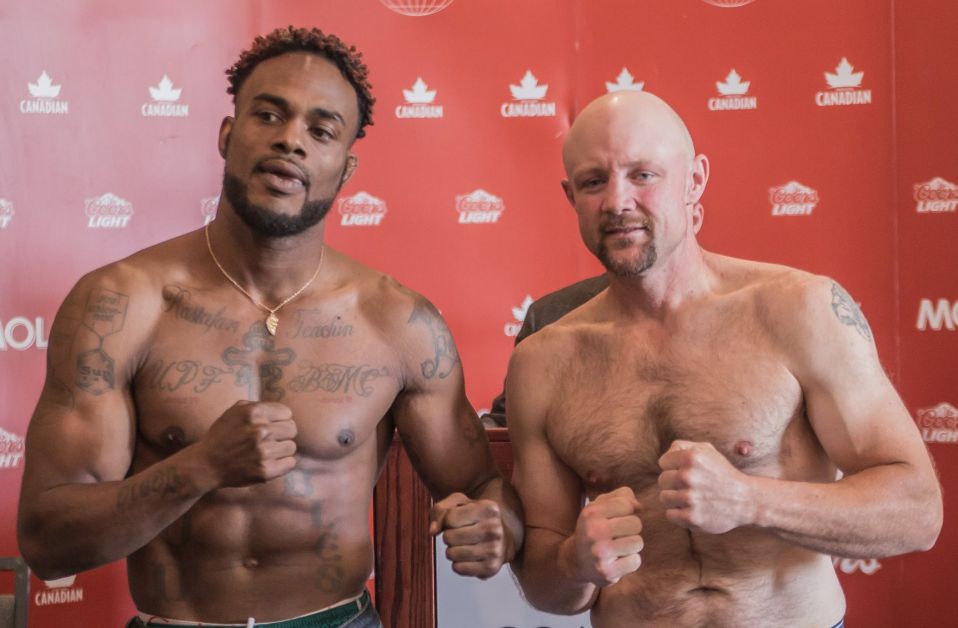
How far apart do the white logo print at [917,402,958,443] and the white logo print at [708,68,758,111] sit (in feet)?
4.33

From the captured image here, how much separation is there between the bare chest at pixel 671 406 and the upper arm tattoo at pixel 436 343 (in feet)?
0.76

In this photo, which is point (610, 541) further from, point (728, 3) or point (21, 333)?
point (728, 3)

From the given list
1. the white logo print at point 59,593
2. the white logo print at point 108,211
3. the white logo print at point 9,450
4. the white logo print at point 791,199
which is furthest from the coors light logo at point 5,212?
the white logo print at point 791,199

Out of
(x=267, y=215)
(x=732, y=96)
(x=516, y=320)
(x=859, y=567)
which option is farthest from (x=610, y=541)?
(x=732, y=96)

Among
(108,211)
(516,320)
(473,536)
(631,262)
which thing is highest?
(108,211)

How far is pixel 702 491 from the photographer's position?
5.48 ft

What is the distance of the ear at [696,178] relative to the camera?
2090 mm

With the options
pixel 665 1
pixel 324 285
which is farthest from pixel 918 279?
pixel 324 285

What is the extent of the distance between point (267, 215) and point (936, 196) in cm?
292

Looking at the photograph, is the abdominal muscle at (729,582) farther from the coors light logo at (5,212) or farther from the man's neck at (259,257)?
the coors light logo at (5,212)

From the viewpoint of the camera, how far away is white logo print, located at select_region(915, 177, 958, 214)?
4.03 m

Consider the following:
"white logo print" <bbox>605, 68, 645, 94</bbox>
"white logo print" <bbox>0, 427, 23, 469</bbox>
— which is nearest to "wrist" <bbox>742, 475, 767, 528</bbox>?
"white logo print" <bbox>605, 68, 645, 94</bbox>

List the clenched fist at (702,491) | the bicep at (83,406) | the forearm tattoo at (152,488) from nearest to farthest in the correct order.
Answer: the clenched fist at (702,491), the forearm tattoo at (152,488), the bicep at (83,406)

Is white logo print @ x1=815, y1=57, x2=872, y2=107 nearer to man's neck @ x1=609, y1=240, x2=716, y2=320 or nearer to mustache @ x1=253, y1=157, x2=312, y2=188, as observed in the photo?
man's neck @ x1=609, y1=240, x2=716, y2=320
